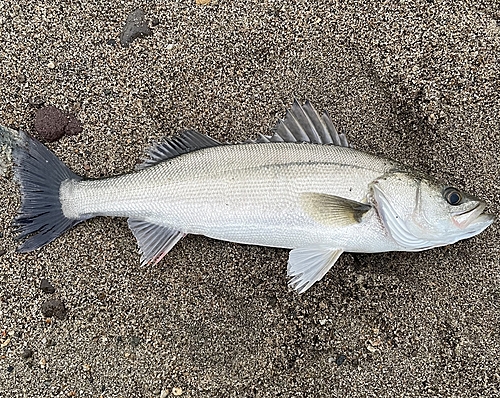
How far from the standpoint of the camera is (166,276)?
10.00ft

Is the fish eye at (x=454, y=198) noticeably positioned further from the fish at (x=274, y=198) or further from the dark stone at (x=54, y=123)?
the dark stone at (x=54, y=123)

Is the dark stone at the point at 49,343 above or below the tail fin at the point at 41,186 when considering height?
below

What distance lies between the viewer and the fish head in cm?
265

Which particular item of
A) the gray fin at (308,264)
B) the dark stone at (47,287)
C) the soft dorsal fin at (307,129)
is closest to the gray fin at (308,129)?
the soft dorsal fin at (307,129)

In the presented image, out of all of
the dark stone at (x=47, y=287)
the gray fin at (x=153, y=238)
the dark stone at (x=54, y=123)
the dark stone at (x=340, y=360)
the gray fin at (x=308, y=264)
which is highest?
the dark stone at (x=54, y=123)

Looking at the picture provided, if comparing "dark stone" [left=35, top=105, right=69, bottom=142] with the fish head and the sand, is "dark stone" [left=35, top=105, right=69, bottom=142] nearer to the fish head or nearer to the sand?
the sand

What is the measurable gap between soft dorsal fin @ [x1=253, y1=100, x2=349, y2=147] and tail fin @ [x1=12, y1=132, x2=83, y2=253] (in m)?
1.19

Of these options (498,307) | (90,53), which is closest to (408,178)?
(498,307)

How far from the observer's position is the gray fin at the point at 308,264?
2779 millimetres

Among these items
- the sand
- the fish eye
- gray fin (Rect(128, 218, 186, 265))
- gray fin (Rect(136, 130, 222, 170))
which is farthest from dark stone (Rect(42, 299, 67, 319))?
the fish eye

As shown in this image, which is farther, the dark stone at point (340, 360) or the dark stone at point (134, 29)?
the dark stone at point (134, 29)

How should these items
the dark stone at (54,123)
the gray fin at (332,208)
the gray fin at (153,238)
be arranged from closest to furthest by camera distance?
the gray fin at (332,208) < the gray fin at (153,238) < the dark stone at (54,123)

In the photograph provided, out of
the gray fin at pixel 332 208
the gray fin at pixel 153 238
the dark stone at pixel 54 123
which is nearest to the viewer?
the gray fin at pixel 332 208

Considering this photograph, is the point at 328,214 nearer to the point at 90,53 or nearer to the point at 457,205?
the point at 457,205
